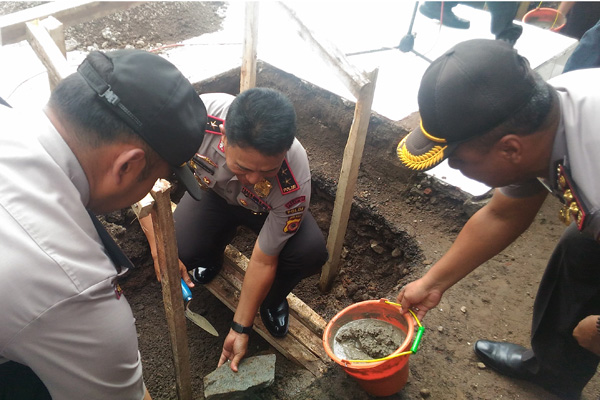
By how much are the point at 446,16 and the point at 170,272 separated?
4.26 m

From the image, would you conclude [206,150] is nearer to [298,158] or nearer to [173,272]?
[298,158]

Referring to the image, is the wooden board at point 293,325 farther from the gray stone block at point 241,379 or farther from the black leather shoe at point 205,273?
the gray stone block at point 241,379

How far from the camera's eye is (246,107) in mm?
1879

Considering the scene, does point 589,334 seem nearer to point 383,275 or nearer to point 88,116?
point 383,275

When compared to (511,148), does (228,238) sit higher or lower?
lower

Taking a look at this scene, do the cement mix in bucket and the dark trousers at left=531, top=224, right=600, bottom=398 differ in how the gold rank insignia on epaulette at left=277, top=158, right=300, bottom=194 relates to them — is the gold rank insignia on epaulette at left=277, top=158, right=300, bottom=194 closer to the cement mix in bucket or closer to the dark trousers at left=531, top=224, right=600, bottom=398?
the cement mix in bucket

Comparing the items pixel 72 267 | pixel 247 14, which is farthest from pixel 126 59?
pixel 247 14

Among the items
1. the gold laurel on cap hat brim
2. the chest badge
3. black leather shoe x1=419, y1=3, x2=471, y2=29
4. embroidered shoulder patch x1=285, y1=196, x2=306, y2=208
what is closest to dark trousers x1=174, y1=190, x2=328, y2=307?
embroidered shoulder patch x1=285, y1=196, x2=306, y2=208

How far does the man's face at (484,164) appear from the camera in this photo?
4.85ft

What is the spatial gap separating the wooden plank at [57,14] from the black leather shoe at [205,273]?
5.21ft

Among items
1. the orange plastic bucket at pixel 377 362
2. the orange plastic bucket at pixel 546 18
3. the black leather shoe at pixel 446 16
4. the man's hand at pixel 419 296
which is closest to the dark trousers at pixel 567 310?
the man's hand at pixel 419 296

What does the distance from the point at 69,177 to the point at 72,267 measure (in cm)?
25

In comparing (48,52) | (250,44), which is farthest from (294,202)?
(48,52)

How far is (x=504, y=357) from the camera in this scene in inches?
89.0
